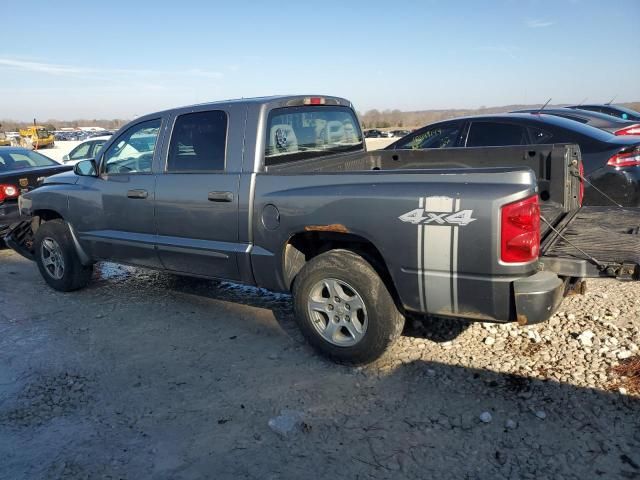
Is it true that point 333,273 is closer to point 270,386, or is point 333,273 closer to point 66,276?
point 270,386

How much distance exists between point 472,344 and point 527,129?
3.75 meters

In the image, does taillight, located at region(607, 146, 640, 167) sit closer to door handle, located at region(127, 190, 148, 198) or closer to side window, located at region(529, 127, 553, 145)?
side window, located at region(529, 127, 553, 145)

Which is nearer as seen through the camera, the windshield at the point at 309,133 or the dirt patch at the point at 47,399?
the dirt patch at the point at 47,399

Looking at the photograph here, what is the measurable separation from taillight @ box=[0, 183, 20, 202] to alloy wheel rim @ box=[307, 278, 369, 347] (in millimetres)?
5869

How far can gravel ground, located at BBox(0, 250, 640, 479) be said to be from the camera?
282 cm

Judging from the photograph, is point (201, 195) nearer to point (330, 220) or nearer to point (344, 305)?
point (330, 220)

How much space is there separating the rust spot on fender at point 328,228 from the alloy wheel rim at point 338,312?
354 mm

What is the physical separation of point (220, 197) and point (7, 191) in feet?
16.5

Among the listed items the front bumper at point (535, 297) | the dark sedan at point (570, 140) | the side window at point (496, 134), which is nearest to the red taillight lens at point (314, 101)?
the front bumper at point (535, 297)

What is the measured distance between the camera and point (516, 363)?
3.75 metres

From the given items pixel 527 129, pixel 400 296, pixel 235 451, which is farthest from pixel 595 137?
pixel 235 451

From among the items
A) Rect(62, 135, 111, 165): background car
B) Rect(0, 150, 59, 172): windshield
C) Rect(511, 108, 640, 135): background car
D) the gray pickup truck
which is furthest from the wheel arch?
Rect(62, 135, 111, 165): background car

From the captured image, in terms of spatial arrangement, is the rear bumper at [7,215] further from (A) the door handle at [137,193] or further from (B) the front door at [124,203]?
(A) the door handle at [137,193]

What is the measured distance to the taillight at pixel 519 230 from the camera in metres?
3.03
